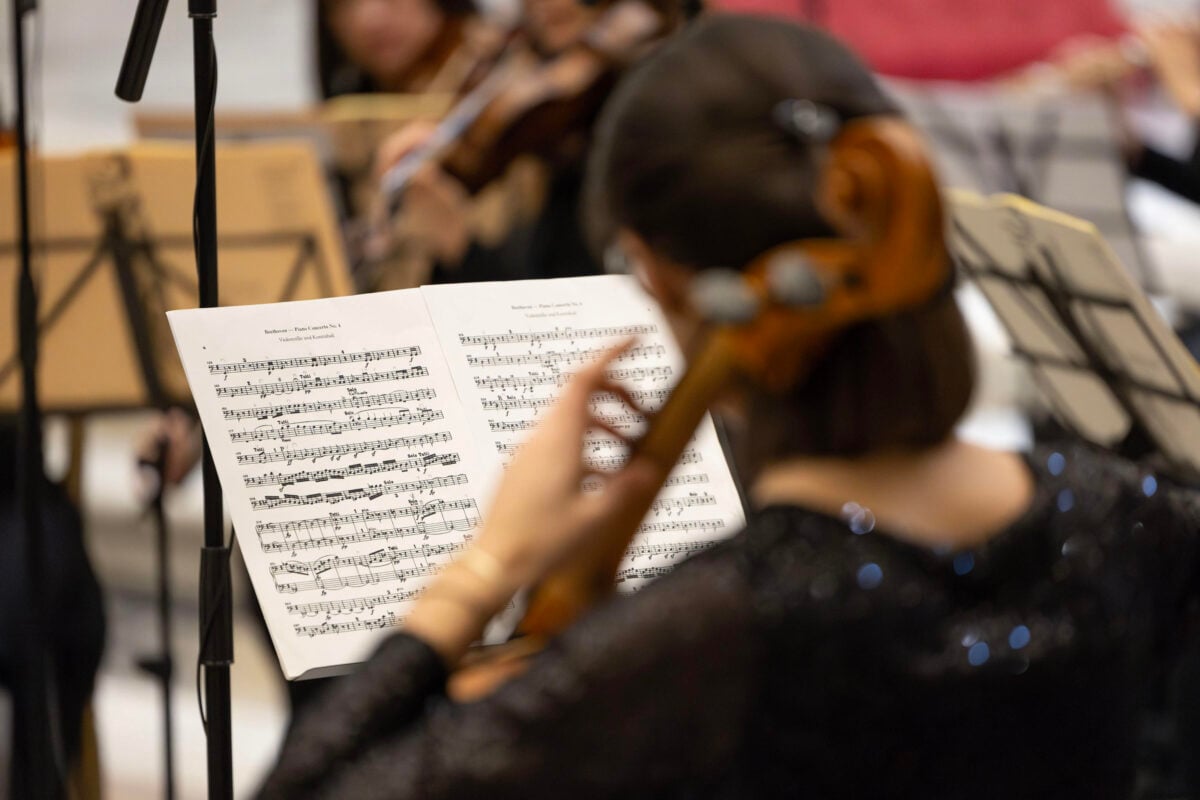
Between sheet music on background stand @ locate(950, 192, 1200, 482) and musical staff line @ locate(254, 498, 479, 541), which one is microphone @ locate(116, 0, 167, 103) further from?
sheet music on background stand @ locate(950, 192, 1200, 482)

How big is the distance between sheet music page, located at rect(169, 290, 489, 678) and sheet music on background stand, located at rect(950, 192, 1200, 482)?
521mm

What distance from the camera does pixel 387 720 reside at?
31.8 inches

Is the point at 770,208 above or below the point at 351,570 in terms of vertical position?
above

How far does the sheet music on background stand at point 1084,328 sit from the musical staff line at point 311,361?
519 mm

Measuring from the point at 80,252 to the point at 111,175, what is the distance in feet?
0.35

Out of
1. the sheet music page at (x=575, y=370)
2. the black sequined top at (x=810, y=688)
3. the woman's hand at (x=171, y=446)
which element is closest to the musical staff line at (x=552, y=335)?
the sheet music page at (x=575, y=370)

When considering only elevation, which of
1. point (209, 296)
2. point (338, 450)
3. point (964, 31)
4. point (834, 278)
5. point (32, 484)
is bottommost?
point (964, 31)

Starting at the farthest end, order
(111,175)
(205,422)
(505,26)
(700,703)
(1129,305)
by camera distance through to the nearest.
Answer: (505,26)
(111,175)
(1129,305)
(205,422)
(700,703)

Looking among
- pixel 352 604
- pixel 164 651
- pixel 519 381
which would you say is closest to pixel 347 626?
pixel 352 604

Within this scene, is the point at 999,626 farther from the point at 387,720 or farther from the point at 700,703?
the point at 387,720

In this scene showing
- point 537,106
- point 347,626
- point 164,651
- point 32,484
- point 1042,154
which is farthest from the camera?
point 537,106

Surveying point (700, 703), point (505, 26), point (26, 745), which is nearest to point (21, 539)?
point (26, 745)

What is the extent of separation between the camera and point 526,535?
828 mm

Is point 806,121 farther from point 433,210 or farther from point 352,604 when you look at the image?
point 433,210
